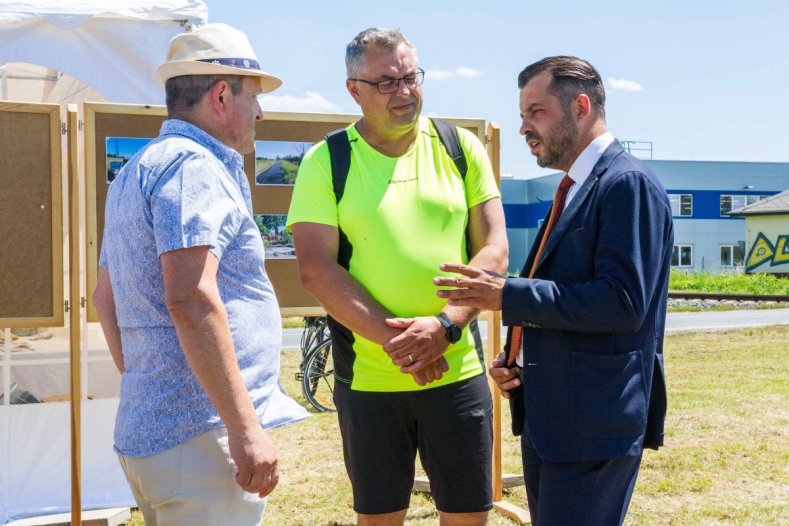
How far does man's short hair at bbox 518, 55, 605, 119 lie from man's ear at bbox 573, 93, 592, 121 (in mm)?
12

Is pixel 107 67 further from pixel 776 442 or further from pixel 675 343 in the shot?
pixel 675 343

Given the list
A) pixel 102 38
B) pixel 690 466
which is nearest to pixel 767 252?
pixel 690 466

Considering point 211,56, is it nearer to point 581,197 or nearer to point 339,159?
point 339,159

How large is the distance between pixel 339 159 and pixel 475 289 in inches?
33.3

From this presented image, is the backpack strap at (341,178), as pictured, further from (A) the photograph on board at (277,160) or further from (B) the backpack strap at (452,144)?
(A) the photograph on board at (277,160)

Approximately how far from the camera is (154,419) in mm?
2166

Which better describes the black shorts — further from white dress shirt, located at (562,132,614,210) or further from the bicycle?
the bicycle

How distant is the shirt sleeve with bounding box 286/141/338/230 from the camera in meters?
3.05

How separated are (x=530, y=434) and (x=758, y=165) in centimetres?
5329

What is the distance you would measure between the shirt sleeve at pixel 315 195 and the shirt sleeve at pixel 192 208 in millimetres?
885

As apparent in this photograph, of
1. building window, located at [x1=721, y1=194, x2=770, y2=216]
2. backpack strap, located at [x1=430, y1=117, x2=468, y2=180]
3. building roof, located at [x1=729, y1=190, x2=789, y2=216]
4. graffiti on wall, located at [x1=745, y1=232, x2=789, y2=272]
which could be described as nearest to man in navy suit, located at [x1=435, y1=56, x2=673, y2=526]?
backpack strap, located at [x1=430, y1=117, x2=468, y2=180]

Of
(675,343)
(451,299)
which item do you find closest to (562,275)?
(451,299)

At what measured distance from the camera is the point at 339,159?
312 centimetres

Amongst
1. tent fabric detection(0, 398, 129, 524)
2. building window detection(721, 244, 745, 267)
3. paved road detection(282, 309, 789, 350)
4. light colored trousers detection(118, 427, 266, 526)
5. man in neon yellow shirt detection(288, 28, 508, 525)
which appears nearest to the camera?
light colored trousers detection(118, 427, 266, 526)
